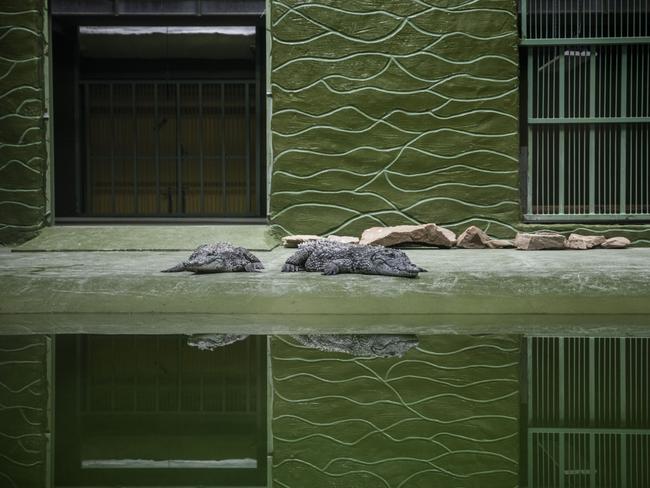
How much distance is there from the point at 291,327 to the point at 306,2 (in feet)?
16.1

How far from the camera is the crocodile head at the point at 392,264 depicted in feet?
19.9

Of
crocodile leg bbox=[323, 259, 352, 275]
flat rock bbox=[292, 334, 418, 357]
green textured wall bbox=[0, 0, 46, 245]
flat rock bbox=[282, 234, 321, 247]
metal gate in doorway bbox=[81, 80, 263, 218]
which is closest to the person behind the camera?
flat rock bbox=[292, 334, 418, 357]

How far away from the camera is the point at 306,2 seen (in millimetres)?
9031

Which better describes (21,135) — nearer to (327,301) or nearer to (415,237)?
(415,237)

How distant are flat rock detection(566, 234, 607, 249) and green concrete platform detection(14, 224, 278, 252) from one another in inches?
120

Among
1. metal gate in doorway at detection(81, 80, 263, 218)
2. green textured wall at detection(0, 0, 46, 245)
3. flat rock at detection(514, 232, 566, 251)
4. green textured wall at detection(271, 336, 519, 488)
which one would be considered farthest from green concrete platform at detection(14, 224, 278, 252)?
green textured wall at detection(271, 336, 519, 488)

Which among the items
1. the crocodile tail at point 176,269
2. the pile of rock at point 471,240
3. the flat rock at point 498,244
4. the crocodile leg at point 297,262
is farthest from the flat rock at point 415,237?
the crocodile tail at point 176,269

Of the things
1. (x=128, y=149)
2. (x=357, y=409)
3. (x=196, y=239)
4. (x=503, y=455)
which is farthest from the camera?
(x=128, y=149)

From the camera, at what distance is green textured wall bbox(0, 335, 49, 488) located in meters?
2.40

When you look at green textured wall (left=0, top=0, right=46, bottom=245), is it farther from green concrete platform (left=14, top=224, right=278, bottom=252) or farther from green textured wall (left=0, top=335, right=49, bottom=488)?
green textured wall (left=0, top=335, right=49, bottom=488)

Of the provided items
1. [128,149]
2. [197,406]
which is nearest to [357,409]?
[197,406]

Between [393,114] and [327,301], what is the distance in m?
3.76

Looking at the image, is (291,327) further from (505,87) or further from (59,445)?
(505,87)

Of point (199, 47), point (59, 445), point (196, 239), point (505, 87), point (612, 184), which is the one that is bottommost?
point (59, 445)
